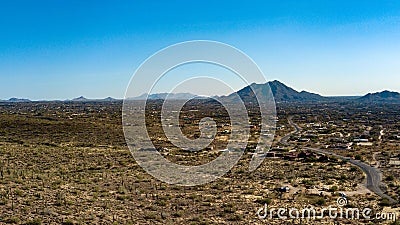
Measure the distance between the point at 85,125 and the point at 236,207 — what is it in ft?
172

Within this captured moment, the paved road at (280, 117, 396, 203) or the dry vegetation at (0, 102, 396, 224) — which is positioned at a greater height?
the dry vegetation at (0, 102, 396, 224)

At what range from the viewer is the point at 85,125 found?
67.8 m

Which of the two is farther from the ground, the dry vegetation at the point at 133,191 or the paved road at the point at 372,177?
the dry vegetation at the point at 133,191

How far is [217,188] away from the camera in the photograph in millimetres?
25203

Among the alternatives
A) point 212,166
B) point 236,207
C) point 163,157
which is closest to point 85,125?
point 163,157

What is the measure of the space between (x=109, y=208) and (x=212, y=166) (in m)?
16.6

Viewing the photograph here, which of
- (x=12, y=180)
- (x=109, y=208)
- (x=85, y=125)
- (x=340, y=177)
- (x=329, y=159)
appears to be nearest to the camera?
(x=109, y=208)

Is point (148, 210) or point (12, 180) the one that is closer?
point (148, 210)

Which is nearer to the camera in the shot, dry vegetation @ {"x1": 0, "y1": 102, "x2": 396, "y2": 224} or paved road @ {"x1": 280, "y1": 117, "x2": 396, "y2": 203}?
dry vegetation @ {"x1": 0, "y1": 102, "x2": 396, "y2": 224}

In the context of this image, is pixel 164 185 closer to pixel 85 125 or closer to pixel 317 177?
pixel 317 177

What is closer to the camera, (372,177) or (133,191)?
(133,191)

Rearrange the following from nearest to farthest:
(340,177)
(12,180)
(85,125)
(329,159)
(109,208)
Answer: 1. (109,208)
2. (12,180)
3. (340,177)
4. (329,159)
5. (85,125)

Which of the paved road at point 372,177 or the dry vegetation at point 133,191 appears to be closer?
the dry vegetation at point 133,191

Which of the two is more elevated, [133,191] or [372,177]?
[133,191]
